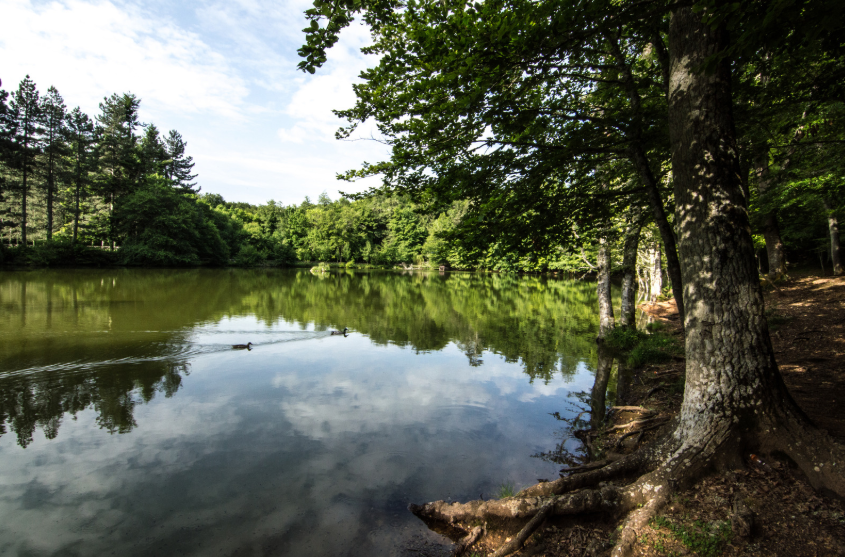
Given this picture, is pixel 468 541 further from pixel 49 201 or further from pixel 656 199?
pixel 49 201

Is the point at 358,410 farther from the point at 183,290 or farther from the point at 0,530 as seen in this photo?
the point at 183,290

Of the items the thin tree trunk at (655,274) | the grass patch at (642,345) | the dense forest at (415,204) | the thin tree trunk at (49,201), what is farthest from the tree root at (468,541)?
the thin tree trunk at (49,201)

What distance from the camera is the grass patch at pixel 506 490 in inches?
180

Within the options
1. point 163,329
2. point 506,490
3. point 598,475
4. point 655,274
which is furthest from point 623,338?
point 163,329

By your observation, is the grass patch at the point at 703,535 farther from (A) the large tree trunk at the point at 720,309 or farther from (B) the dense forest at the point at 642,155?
(A) the large tree trunk at the point at 720,309

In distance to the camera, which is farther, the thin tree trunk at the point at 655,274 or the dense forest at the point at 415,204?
the thin tree trunk at the point at 655,274

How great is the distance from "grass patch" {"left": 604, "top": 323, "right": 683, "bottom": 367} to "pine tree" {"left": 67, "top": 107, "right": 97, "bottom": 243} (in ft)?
177

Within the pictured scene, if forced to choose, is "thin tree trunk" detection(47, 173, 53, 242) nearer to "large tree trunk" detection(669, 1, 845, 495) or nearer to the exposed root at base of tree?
the exposed root at base of tree

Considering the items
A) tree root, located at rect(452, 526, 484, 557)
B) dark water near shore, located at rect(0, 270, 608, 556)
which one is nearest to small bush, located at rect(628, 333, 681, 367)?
dark water near shore, located at rect(0, 270, 608, 556)

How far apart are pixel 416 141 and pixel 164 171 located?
69027mm

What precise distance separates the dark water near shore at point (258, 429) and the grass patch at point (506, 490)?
0.08m

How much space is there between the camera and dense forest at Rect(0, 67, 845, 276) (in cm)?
575

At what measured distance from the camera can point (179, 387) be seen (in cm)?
885

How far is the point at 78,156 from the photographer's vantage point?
4469 centimetres
